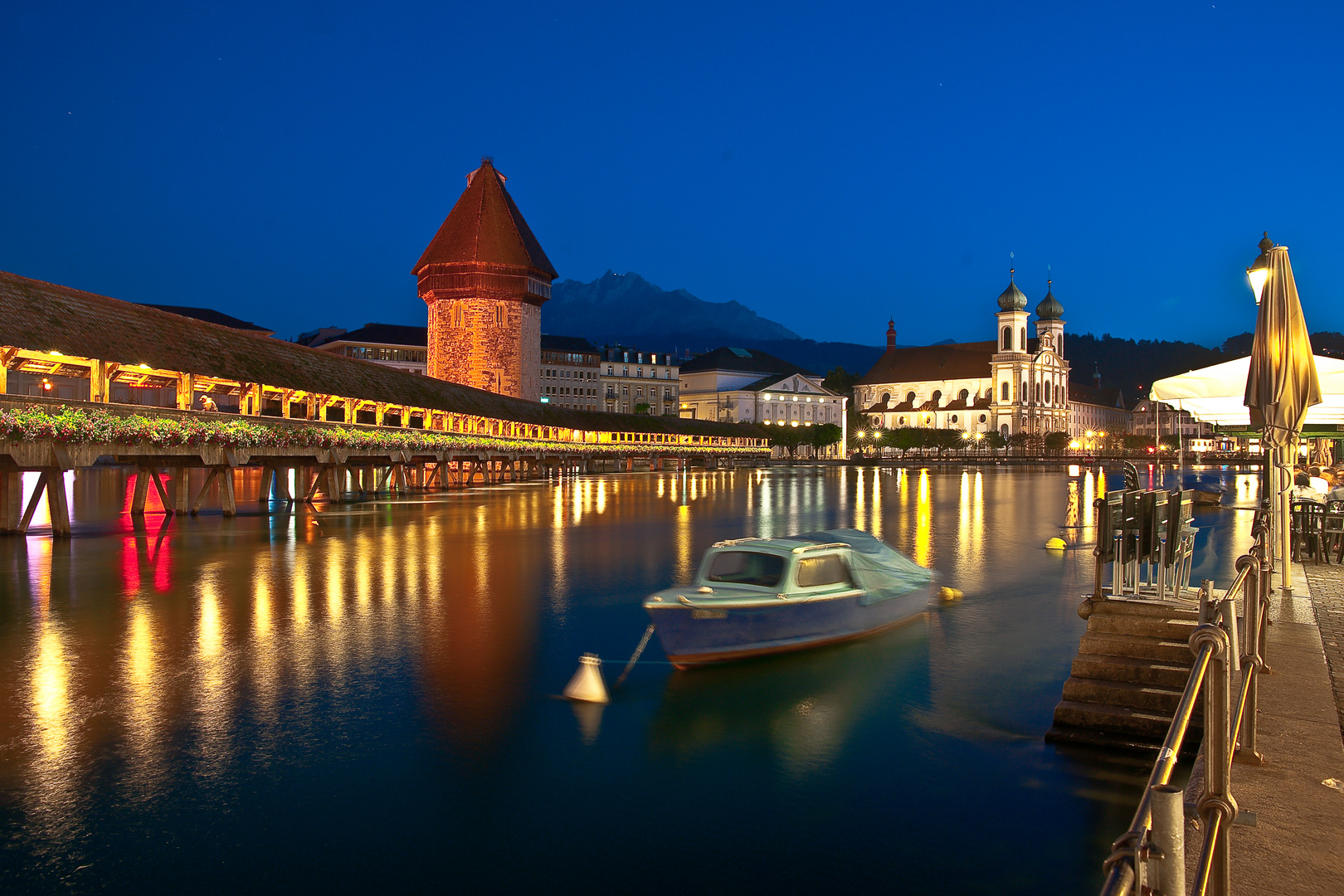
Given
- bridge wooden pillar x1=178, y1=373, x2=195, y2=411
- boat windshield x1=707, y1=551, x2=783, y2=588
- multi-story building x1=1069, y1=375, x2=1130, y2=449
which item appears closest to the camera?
boat windshield x1=707, y1=551, x2=783, y2=588

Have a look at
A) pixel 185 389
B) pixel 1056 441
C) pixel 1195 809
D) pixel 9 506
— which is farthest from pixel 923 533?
pixel 1056 441

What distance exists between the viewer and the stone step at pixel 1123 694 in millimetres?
8312

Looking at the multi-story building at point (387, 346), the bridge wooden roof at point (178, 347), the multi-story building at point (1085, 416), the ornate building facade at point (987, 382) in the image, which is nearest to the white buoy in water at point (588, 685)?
the bridge wooden roof at point (178, 347)

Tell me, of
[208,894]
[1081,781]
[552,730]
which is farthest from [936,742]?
[208,894]

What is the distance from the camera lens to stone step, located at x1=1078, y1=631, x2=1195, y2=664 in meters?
8.59

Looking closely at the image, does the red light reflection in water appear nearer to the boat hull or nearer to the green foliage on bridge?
the green foliage on bridge

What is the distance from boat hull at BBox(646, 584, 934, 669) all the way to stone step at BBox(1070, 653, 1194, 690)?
348cm

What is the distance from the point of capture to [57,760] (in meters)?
8.15

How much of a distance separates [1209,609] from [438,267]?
285 ft

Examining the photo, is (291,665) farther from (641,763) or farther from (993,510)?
(993,510)

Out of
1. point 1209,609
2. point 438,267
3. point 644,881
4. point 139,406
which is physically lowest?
point 644,881

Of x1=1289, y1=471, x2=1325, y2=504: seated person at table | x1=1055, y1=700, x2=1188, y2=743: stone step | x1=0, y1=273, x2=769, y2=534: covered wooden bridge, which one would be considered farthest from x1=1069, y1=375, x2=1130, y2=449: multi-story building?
x1=1055, y1=700, x2=1188, y2=743: stone step

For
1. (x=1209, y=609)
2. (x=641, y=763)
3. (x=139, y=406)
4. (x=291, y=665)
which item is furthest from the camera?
(x=139, y=406)

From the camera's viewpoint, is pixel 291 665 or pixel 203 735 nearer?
pixel 203 735
